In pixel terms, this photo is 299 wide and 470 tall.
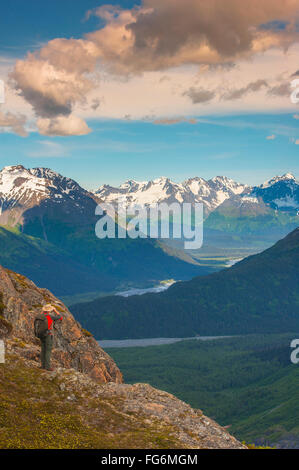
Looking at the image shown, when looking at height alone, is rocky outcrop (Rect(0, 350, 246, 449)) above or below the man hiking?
below

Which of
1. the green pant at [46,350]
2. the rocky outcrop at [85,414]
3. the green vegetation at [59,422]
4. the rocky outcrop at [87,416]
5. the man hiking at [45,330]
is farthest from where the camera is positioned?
the green pant at [46,350]

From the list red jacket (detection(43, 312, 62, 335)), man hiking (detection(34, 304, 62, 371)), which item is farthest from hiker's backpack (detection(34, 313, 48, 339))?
red jacket (detection(43, 312, 62, 335))

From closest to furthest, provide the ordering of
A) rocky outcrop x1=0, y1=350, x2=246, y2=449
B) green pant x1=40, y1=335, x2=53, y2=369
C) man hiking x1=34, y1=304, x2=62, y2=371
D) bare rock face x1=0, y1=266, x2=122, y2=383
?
rocky outcrop x1=0, y1=350, x2=246, y2=449, man hiking x1=34, y1=304, x2=62, y2=371, green pant x1=40, y1=335, x2=53, y2=369, bare rock face x1=0, y1=266, x2=122, y2=383

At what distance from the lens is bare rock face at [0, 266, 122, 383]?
56.8m

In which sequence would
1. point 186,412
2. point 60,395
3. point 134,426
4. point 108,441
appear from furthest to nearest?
point 186,412 → point 60,395 → point 134,426 → point 108,441

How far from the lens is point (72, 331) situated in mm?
68250

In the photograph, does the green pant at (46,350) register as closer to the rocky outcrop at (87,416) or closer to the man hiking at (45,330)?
the man hiking at (45,330)

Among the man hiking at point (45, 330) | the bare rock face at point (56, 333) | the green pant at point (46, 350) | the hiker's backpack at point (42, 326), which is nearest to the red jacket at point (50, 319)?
the man hiking at point (45, 330)

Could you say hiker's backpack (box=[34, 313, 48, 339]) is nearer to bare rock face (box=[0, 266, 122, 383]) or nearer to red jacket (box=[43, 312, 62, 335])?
red jacket (box=[43, 312, 62, 335])

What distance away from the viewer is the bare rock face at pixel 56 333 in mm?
56844

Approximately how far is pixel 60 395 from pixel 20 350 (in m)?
11.7
